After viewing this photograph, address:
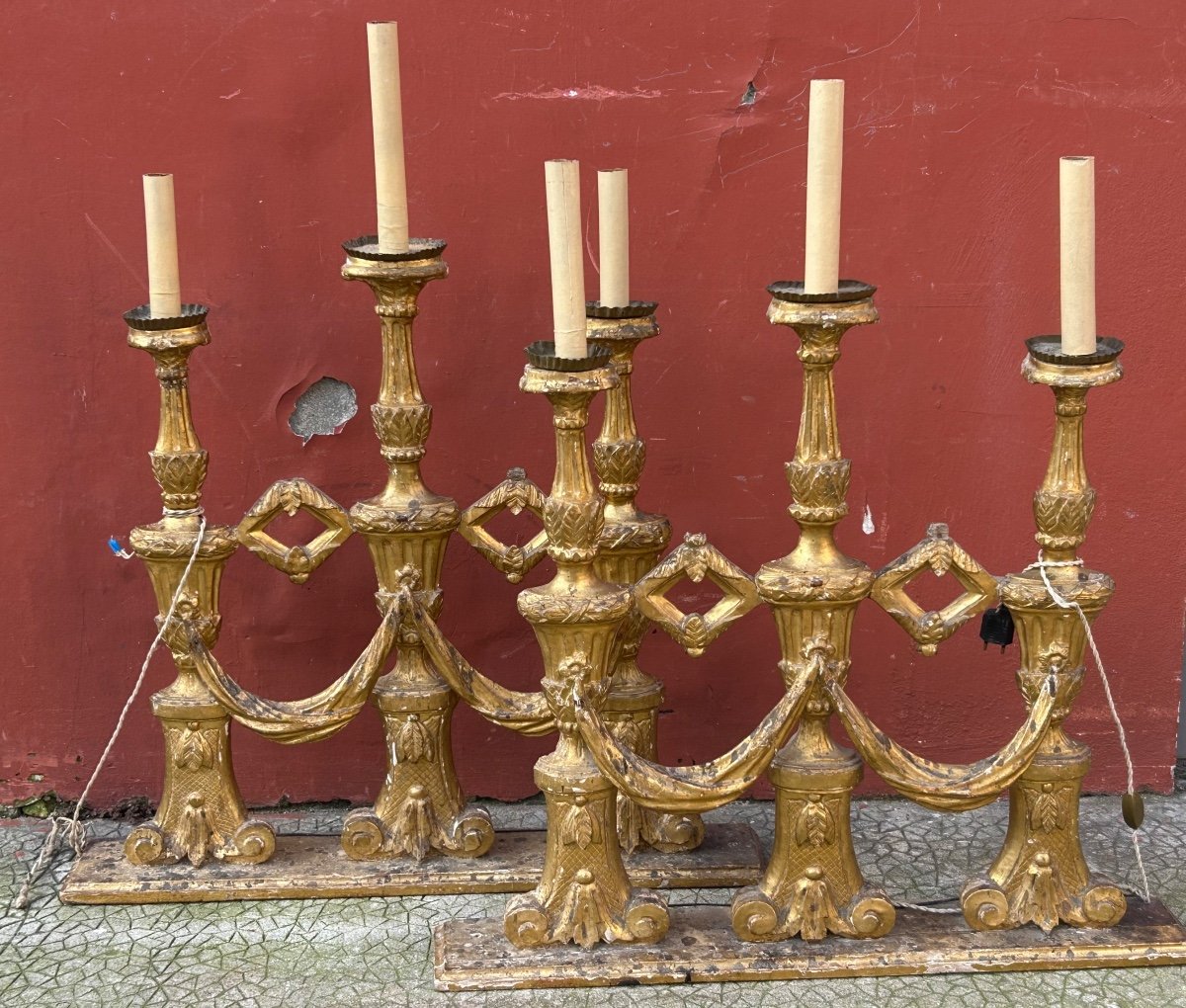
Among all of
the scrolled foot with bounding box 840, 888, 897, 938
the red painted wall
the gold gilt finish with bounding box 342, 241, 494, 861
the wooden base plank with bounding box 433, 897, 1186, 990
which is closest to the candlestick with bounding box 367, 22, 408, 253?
the gold gilt finish with bounding box 342, 241, 494, 861

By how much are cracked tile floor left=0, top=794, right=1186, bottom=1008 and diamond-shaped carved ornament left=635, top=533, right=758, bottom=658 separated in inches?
15.1

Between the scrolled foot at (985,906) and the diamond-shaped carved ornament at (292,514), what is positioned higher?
the diamond-shaped carved ornament at (292,514)

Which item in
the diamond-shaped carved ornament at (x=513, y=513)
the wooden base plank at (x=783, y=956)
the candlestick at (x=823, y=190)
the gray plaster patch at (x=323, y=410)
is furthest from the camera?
the gray plaster patch at (x=323, y=410)

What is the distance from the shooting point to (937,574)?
6.26 feet

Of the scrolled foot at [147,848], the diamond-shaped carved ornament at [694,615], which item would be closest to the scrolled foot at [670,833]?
the diamond-shaped carved ornament at [694,615]

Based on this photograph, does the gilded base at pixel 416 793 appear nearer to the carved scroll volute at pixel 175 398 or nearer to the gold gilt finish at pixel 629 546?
the gold gilt finish at pixel 629 546

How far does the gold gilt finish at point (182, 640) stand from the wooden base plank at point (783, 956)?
0.36 metres

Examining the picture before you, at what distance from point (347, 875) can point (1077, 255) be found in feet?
3.82

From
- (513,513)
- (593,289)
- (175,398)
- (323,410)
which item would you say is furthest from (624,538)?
(175,398)

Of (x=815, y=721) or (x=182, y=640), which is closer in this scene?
(x=815, y=721)

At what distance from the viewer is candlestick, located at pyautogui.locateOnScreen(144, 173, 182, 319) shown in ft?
6.66

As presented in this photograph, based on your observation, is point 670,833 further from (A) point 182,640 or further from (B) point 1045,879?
(A) point 182,640

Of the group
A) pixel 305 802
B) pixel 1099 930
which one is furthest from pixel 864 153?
pixel 305 802

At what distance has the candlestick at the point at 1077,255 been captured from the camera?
5.97 ft
